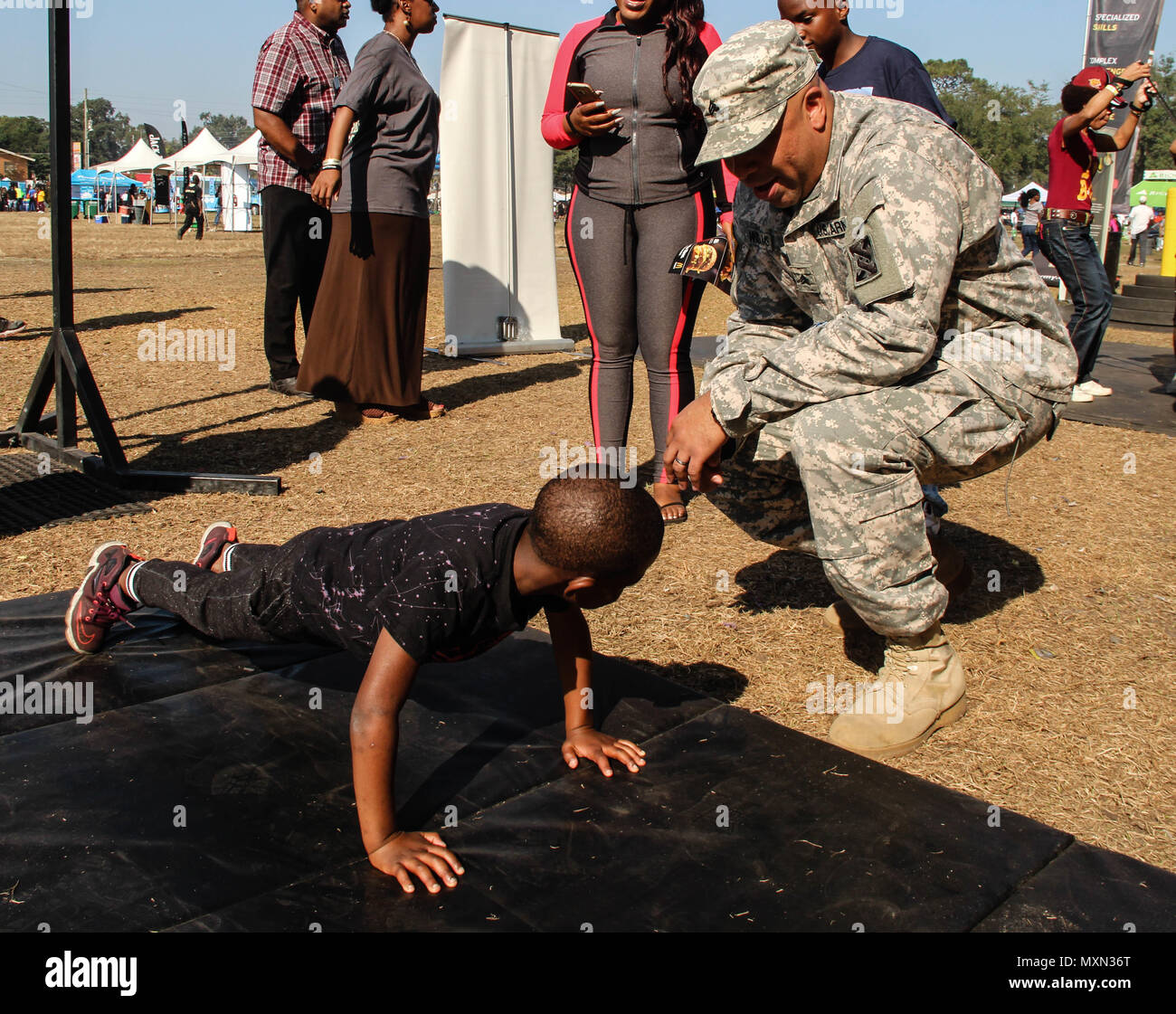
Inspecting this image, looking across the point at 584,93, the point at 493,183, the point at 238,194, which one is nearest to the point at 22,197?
the point at 238,194

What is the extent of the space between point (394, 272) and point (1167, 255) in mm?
10646

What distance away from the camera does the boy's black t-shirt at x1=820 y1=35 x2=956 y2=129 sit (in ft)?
12.4

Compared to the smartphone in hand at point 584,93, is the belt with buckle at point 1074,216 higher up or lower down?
lower down

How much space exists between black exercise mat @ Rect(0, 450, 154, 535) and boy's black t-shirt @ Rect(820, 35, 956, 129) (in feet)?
11.0

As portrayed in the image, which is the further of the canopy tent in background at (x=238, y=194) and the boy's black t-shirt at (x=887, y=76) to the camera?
the canopy tent in background at (x=238, y=194)

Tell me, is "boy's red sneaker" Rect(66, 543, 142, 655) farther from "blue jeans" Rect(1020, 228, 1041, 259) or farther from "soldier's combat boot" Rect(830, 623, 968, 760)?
"blue jeans" Rect(1020, 228, 1041, 259)

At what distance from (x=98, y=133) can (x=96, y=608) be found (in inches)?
5707

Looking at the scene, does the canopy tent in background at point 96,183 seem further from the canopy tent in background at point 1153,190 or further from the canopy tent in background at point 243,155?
the canopy tent in background at point 1153,190

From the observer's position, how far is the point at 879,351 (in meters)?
2.44

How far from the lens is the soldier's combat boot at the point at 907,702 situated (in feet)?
8.67

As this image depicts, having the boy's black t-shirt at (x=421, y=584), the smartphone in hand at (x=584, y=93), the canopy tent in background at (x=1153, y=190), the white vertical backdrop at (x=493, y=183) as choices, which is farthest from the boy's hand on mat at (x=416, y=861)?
the canopy tent in background at (x=1153, y=190)

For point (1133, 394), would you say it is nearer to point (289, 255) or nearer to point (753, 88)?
point (289, 255)

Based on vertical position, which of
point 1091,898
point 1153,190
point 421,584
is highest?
point 1153,190
